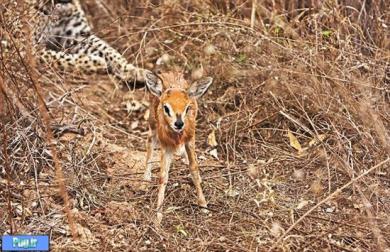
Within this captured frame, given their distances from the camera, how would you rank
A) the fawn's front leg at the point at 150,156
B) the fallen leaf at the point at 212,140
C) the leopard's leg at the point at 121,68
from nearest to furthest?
the fawn's front leg at the point at 150,156 < the fallen leaf at the point at 212,140 < the leopard's leg at the point at 121,68

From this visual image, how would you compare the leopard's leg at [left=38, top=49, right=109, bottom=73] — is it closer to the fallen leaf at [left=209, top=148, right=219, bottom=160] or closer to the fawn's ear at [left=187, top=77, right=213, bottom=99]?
the fallen leaf at [left=209, top=148, right=219, bottom=160]

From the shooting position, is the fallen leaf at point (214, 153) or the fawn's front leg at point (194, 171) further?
the fallen leaf at point (214, 153)

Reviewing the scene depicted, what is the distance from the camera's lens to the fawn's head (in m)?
4.36

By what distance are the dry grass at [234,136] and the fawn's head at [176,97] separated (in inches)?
20.7

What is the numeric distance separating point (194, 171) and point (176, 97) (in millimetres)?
435

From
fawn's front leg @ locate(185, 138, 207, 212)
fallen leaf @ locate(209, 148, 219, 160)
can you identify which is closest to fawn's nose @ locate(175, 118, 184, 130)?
fawn's front leg @ locate(185, 138, 207, 212)

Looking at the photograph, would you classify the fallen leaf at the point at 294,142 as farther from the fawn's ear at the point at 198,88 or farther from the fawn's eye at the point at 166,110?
the fawn's eye at the point at 166,110

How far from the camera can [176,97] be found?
443 centimetres


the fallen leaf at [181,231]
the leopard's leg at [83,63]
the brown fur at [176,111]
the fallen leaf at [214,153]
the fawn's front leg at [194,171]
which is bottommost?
the leopard's leg at [83,63]

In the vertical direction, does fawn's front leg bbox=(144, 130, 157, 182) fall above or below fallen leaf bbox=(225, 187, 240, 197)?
above

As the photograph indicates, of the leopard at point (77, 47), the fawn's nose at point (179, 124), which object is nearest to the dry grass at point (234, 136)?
the leopard at point (77, 47)

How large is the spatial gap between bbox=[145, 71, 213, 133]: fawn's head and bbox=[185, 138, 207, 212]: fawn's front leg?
0.15m

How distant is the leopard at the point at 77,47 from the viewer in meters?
6.19

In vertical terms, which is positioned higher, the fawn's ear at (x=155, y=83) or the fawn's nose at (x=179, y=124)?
the fawn's ear at (x=155, y=83)
